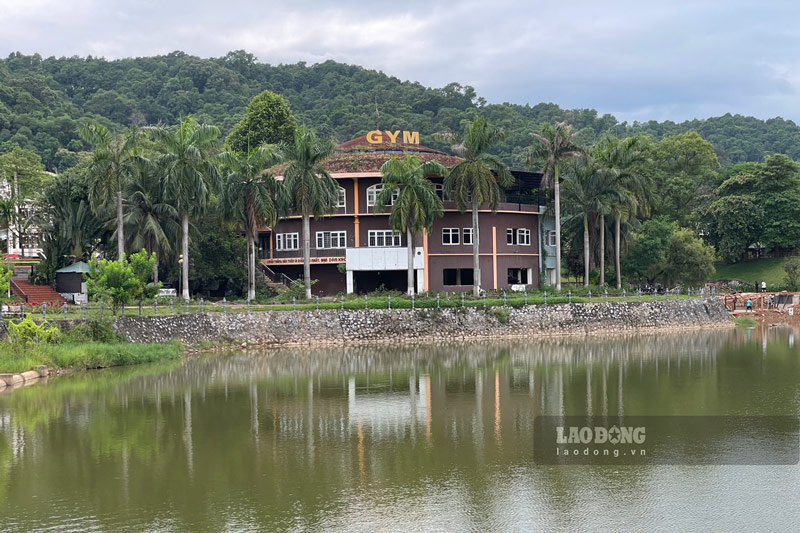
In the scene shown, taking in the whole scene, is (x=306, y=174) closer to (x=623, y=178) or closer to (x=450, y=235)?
(x=450, y=235)

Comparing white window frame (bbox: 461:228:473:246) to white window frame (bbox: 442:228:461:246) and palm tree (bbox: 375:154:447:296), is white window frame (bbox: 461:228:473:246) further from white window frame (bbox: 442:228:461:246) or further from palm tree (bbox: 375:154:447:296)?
palm tree (bbox: 375:154:447:296)

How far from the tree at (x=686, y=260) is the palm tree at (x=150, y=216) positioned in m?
40.7

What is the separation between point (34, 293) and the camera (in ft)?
184

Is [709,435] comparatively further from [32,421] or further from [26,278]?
[26,278]

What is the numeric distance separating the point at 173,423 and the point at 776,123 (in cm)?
17635

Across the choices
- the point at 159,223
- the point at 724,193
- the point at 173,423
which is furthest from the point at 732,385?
the point at 724,193

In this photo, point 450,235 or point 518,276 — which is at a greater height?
point 450,235

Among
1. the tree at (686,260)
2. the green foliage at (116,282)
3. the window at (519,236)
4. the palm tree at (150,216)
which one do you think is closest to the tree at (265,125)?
the palm tree at (150,216)

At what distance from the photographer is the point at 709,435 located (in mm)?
22969

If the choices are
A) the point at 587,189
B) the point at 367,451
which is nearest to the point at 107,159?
the point at 367,451

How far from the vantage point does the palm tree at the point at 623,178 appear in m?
62.5

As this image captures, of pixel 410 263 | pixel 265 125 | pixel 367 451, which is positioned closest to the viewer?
pixel 367 451

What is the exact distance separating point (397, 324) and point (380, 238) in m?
13.6

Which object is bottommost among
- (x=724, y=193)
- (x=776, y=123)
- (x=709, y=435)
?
(x=709, y=435)
